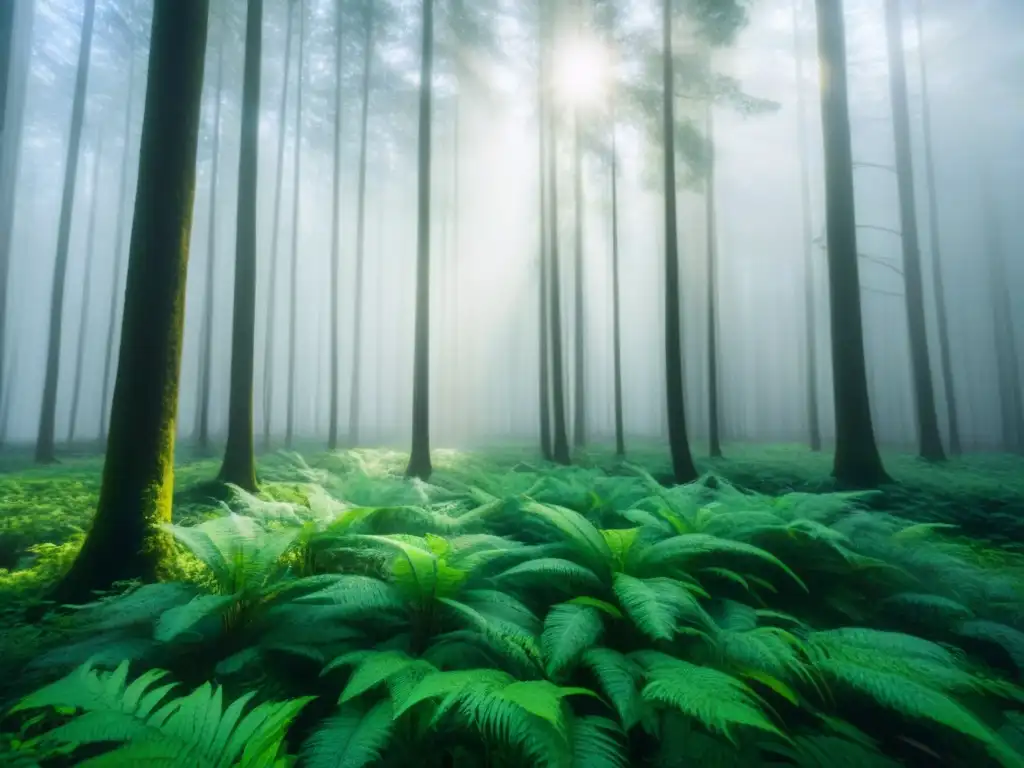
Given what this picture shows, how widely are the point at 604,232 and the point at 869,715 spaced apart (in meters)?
22.4

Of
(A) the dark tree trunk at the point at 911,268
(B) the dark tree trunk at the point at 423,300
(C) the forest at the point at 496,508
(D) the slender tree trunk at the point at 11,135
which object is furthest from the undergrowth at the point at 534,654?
(D) the slender tree trunk at the point at 11,135

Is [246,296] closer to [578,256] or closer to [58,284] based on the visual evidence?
[58,284]

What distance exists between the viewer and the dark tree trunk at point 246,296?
8.54m

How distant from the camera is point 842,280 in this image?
350 inches

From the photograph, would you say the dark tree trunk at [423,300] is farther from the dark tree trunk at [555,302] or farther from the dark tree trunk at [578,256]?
the dark tree trunk at [578,256]

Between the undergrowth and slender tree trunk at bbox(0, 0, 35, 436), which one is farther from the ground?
slender tree trunk at bbox(0, 0, 35, 436)

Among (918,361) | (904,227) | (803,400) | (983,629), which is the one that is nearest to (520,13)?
(904,227)

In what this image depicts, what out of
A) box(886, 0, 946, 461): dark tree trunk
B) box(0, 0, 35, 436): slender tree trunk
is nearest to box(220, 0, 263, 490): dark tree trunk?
box(0, 0, 35, 436): slender tree trunk

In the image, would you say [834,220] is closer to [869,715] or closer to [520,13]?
[869,715]

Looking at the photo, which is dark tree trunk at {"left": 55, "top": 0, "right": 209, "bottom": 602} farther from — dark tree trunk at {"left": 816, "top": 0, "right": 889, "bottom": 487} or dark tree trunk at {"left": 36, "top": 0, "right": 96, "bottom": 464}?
dark tree trunk at {"left": 36, "top": 0, "right": 96, "bottom": 464}

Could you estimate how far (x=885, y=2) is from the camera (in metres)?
15.1

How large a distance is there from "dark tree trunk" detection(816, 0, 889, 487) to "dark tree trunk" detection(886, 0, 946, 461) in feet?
24.5

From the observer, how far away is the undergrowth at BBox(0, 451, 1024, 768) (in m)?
1.90

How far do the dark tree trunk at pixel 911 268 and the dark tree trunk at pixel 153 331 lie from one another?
17.6 meters
